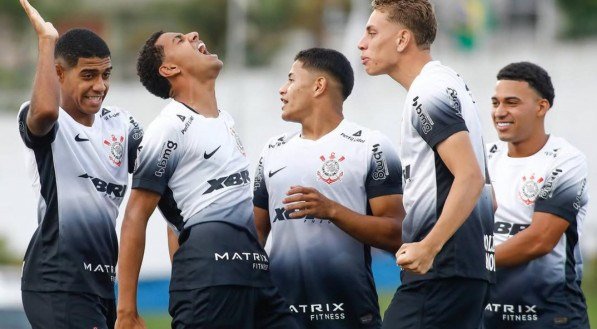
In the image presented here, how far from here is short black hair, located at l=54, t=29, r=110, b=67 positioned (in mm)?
9188

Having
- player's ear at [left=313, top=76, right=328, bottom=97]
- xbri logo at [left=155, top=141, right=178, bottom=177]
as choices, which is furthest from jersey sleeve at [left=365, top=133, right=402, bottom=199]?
xbri logo at [left=155, top=141, right=178, bottom=177]

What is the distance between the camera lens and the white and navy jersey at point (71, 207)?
887 centimetres

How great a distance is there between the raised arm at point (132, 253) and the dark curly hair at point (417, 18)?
1938 mm

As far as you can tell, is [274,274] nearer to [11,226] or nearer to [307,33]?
[11,226]

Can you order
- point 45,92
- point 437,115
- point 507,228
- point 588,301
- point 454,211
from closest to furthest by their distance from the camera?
point 454,211 → point 437,115 → point 45,92 → point 507,228 → point 588,301

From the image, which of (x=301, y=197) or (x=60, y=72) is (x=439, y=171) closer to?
(x=301, y=197)

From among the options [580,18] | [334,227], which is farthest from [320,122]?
[580,18]

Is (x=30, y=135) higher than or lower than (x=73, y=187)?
higher

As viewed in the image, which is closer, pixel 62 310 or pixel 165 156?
pixel 165 156

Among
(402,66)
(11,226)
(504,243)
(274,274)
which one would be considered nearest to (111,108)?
(274,274)

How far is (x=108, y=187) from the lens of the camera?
9.12 m

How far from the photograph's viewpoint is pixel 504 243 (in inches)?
372

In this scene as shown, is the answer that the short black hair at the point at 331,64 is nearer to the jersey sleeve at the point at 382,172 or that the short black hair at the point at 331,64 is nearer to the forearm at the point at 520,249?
the jersey sleeve at the point at 382,172

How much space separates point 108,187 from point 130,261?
743 mm
